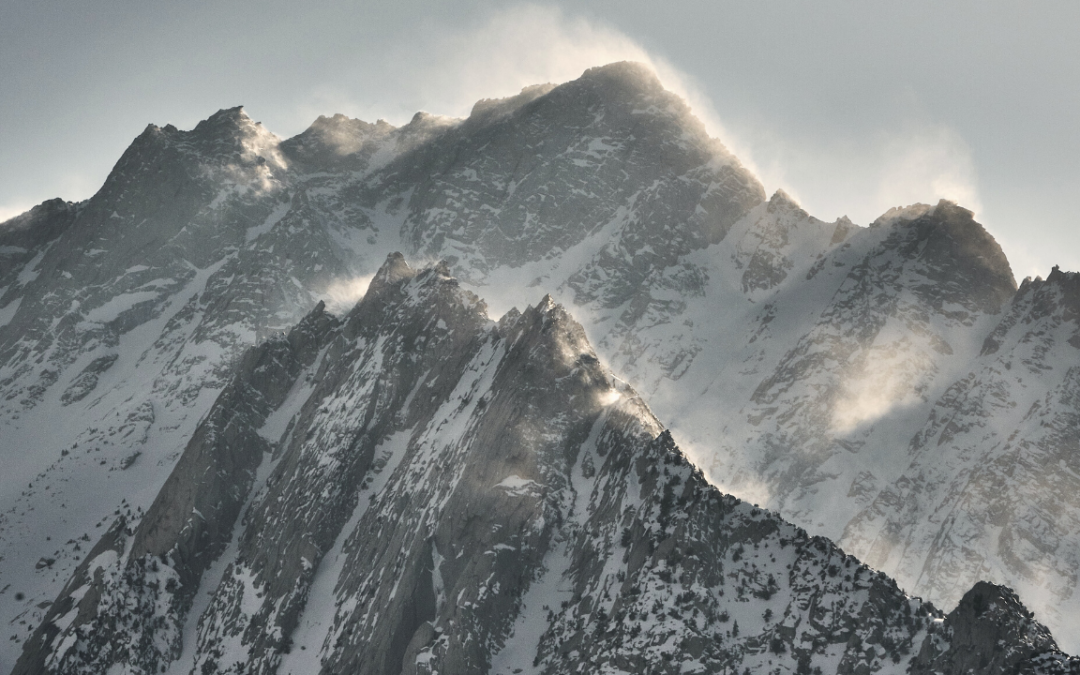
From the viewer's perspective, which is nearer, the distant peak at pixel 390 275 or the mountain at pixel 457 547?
the mountain at pixel 457 547

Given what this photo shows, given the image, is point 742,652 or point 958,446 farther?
point 958,446

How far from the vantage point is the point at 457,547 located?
4931 inches

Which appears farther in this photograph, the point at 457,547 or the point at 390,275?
the point at 390,275

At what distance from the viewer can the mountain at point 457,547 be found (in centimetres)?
9625

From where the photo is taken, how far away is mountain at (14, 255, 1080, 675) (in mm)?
96250

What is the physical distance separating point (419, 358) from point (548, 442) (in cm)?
4041

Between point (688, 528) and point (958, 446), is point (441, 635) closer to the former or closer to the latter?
point (688, 528)

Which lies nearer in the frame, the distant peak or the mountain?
the mountain

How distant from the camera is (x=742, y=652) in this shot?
95812mm

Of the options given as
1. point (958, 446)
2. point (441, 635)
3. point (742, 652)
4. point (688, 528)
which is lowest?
point (441, 635)

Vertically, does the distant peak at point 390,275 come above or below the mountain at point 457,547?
above

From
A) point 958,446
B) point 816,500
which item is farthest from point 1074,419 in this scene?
point 816,500

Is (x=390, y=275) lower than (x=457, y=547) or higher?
higher

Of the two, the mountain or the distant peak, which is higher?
the distant peak
